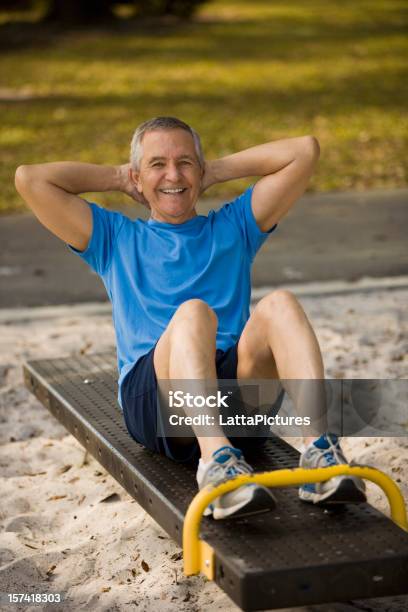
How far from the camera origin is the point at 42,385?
16.2 ft

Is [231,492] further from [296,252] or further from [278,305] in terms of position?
[296,252]

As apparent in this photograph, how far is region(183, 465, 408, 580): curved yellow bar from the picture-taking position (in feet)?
10.5

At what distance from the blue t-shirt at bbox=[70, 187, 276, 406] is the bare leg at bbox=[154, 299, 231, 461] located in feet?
1.02

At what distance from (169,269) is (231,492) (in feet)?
3.47

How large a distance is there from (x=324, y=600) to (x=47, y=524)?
163 cm

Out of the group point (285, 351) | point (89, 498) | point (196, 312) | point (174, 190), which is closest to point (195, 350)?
point (196, 312)

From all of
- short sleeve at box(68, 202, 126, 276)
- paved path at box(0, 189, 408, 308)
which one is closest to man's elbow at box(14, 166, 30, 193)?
short sleeve at box(68, 202, 126, 276)

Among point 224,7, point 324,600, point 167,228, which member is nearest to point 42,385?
point 167,228

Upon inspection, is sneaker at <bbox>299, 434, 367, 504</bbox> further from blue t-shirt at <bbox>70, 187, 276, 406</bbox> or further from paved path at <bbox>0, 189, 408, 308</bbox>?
paved path at <bbox>0, 189, 408, 308</bbox>

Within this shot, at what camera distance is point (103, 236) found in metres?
4.17

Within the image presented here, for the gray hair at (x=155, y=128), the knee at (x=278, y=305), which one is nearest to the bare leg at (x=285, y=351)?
the knee at (x=278, y=305)

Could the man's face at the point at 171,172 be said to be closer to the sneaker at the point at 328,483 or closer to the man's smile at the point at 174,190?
the man's smile at the point at 174,190

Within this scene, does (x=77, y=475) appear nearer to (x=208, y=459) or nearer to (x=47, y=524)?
(x=47, y=524)

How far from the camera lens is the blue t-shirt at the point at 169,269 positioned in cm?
400
